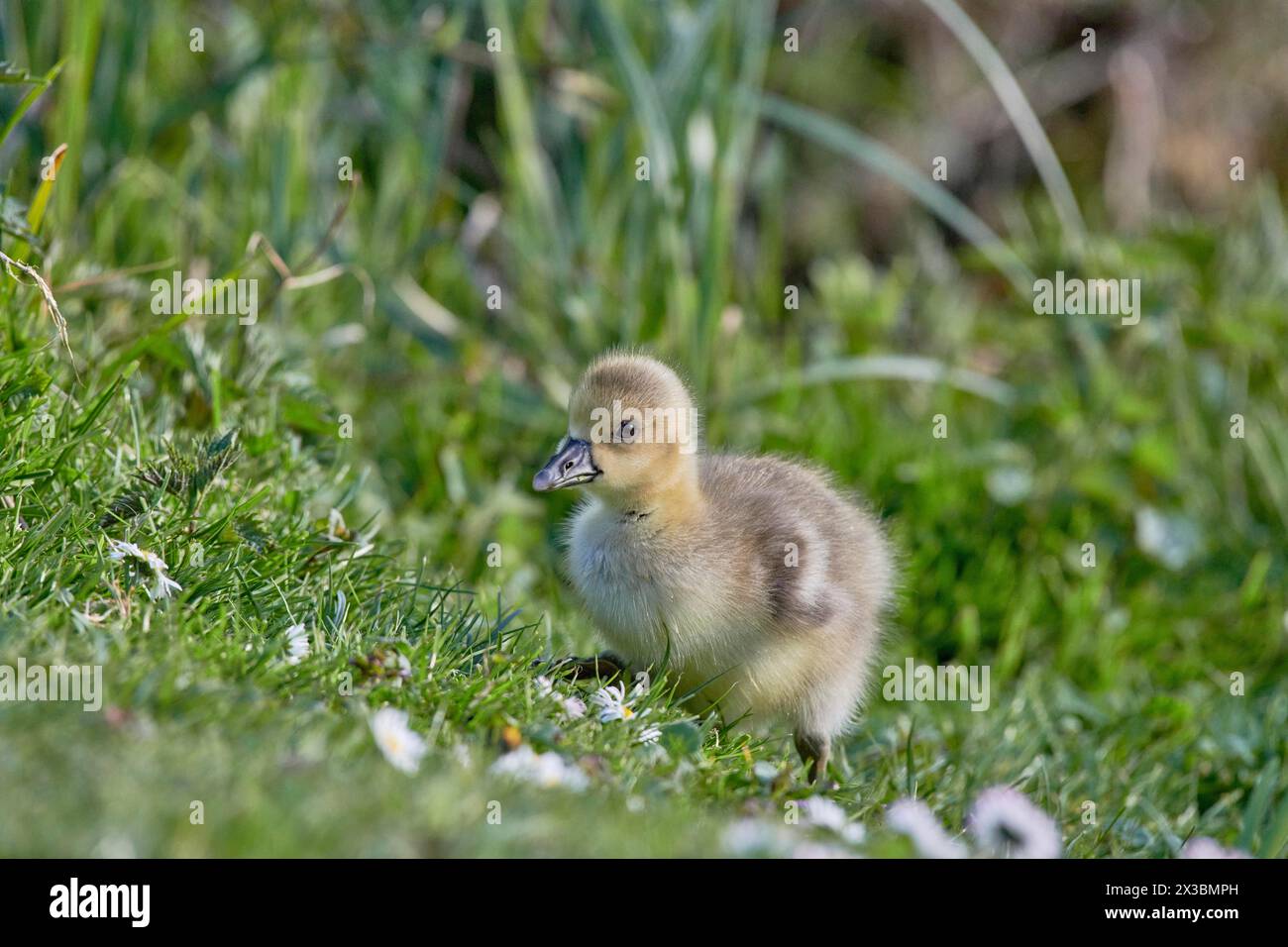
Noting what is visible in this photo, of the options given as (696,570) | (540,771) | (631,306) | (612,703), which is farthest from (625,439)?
(631,306)

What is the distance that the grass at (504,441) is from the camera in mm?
2719

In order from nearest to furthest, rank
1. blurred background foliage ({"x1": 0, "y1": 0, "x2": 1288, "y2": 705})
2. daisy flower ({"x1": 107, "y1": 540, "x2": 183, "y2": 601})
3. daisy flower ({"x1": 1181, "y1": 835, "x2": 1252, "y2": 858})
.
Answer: daisy flower ({"x1": 107, "y1": 540, "x2": 183, "y2": 601}), daisy flower ({"x1": 1181, "y1": 835, "x2": 1252, "y2": 858}), blurred background foliage ({"x1": 0, "y1": 0, "x2": 1288, "y2": 705})

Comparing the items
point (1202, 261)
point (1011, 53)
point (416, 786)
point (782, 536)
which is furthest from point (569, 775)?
point (1011, 53)

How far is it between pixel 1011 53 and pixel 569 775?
25.3 ft

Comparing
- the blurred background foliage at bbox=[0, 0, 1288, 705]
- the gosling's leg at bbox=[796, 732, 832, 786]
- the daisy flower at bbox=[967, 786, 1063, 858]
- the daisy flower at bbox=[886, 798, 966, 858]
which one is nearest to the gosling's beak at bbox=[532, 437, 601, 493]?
the gosling's leg at bbox=[796, 732, 832, 786]

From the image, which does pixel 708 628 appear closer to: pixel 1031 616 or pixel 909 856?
pixel 909 856

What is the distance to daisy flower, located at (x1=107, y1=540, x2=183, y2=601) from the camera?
313cm

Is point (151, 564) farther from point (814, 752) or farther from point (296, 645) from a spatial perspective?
point (814, 752)

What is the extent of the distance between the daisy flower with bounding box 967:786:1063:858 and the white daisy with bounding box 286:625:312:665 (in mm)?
1380

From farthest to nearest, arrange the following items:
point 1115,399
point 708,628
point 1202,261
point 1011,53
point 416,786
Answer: point 1011,53 → point 1202,261 → point 1115,399 → point 708,628 → point 416,786

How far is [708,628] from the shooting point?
3529 millimetres

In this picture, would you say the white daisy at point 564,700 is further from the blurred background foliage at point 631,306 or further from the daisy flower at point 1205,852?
the daisy flower at point 1205,852

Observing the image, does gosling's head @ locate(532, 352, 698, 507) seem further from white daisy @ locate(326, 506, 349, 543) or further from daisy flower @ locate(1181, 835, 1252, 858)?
daisy flower @ locate(1181, 835, 1252, 858)

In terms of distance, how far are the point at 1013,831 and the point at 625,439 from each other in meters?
1.27
